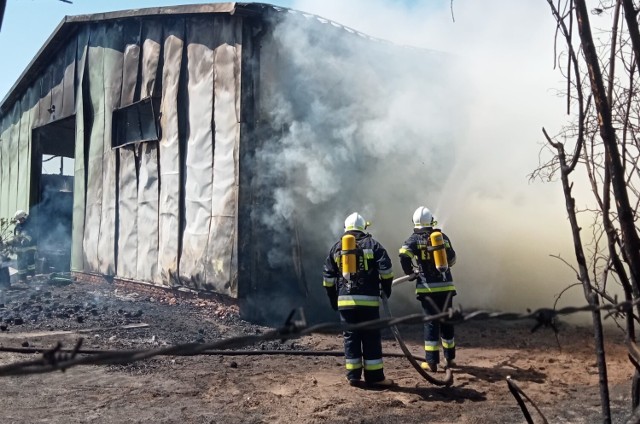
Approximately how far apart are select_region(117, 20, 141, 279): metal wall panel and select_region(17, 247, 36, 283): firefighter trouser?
9.96 ft

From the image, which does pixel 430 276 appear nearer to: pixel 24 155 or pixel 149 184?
pixel 149 184

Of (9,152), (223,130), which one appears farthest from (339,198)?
(9,152)

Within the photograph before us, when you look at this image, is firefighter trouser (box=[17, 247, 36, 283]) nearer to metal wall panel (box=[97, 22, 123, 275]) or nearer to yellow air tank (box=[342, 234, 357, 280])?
metal wall panel (box=[97, 22, 123, 275])

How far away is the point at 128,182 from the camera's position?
1136cm

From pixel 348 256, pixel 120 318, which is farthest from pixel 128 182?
pixel 348 256

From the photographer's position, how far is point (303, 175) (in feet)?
29.9

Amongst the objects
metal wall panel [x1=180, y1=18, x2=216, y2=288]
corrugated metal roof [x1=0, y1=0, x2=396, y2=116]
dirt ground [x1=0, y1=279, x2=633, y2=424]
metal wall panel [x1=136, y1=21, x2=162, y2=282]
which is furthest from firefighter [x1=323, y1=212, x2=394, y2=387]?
metal wall panel [x1=136, y1=21, x2=162, y2=282]

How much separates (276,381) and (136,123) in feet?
25.2

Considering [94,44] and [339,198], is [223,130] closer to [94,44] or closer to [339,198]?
[339,198]

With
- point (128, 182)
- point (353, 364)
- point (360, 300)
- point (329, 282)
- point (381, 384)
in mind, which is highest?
point (128, 182)

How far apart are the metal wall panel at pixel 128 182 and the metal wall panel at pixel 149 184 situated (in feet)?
0.74

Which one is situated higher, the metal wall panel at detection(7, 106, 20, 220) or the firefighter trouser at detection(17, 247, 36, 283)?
the metal wall panel at detection(7, 106, 20, 220)

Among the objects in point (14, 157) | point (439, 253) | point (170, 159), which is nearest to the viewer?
point (439, 253)

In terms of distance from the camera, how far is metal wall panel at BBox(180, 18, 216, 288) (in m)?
9.26
